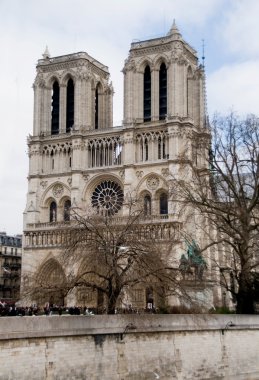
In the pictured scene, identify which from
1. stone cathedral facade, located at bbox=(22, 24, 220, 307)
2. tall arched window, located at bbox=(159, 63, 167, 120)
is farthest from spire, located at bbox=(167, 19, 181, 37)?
tall arched window, located at bbox=(159, 63, 167, 120)

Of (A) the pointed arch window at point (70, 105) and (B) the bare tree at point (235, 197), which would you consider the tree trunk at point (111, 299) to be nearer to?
(B) the bare tree at point (235, 197)

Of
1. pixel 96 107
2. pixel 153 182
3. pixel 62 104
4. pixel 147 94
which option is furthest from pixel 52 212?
pixel 147 94

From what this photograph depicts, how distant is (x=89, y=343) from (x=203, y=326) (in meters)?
6.34

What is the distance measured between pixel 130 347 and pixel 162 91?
3889 cm

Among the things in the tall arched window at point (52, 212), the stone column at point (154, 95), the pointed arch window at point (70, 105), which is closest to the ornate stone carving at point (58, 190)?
the tall arched window at point (52, 212)

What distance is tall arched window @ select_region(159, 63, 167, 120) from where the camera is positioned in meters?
59.4

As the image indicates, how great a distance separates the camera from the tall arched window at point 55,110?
6397 cm

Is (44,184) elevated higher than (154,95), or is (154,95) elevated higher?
(154,95)

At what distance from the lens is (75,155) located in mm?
60906

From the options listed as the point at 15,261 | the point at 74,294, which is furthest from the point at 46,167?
the point at 74,294

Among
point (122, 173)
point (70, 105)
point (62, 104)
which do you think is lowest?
point (122, 173)

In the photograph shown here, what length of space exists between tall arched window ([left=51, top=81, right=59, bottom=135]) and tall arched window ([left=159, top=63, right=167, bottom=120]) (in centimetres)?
1022

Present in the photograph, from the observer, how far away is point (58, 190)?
2438 inches

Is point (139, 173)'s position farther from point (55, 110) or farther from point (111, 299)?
point (111, 299)
